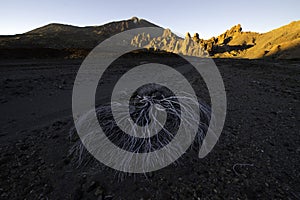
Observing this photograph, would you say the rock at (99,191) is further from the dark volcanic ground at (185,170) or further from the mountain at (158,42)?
the mountain at (158,42)

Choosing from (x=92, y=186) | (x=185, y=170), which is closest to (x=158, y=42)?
(x=185, y=170)

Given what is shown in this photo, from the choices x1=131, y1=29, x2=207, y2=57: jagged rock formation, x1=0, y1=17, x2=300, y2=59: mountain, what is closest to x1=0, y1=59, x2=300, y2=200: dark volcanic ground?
x1=0, y1=17, x2=300, y2=59: mountain

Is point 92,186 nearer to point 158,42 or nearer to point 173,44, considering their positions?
point 173,44

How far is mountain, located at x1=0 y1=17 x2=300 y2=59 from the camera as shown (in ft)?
43.9

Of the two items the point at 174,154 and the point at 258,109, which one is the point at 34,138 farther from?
the point at 258,109

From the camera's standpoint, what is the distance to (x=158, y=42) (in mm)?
47562

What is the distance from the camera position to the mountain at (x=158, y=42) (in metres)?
13.4

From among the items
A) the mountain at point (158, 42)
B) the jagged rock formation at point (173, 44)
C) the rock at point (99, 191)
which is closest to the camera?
the rock at point (99, 191)

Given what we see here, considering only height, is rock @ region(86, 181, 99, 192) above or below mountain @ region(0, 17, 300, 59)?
below

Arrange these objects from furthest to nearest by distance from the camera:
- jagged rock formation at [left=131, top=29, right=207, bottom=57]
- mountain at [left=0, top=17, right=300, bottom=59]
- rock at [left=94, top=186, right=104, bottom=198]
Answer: jagged rock formation at [left=131, top=29, right=207, bottom=57] < mountain at [left=0, top=17, right=300, bottom=59] < rock at [left=94, top=186, right=104, bottom=198]

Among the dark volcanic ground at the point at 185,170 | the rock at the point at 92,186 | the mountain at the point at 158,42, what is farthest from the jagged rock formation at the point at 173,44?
the rock at the point at 92,186

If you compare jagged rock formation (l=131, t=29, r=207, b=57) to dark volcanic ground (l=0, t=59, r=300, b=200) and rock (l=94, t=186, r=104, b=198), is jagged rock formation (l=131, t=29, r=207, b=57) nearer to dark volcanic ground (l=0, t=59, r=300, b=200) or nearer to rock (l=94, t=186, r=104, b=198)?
dark volcanic ground (l=0, t=59, r=300, b=200)

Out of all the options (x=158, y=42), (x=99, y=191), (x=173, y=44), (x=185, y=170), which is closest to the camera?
(x=99, y=191)

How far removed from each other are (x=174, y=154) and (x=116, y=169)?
505mm
